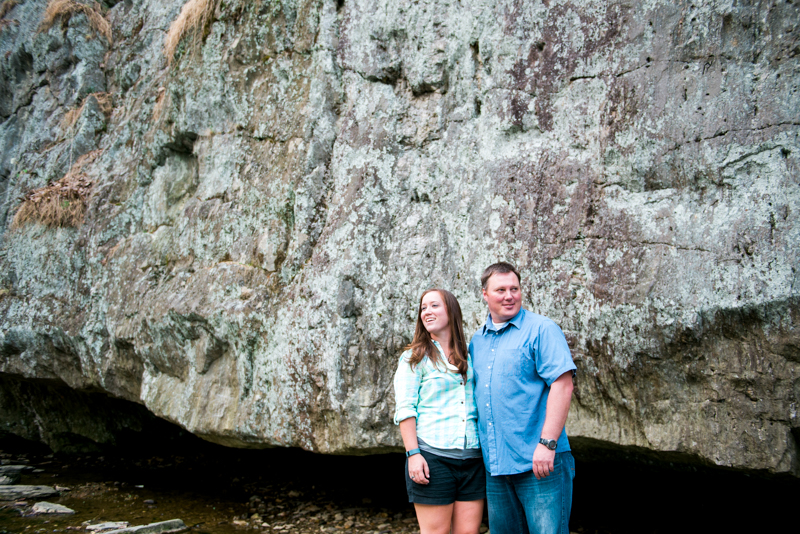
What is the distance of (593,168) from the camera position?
376cm

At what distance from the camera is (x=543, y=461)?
2.51 metres

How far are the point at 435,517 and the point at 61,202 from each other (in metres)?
6.54

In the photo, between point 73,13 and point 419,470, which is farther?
point 73,13

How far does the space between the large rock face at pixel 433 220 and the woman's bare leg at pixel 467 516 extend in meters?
1.11

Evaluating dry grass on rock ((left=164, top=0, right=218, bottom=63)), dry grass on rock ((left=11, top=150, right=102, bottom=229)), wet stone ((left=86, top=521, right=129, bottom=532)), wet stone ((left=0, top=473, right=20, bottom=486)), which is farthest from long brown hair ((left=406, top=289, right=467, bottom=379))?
wet stone ((left=0, top=473, right=20, bottom=486))

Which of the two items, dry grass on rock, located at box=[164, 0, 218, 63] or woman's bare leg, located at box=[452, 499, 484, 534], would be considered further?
dry grass on rock, located at box=[164, 0, 218, 63]

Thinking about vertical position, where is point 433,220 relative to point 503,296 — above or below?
above

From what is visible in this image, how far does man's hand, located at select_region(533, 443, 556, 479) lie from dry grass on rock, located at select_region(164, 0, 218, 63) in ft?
18.3

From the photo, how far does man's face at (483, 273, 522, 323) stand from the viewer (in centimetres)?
283

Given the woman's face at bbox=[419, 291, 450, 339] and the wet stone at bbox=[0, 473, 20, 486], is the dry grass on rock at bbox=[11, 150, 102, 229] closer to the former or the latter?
the wet stone at bbox=[0, 473, 20, 486]

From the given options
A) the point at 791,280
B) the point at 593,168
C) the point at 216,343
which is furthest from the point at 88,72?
the point at 791,280

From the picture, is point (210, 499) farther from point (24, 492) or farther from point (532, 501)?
point (532, 501)

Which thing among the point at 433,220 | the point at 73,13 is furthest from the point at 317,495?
the point at 73,13

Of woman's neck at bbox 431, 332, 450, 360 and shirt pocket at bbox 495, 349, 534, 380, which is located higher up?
woman's neck at bbox 431, 332, 450, 360
